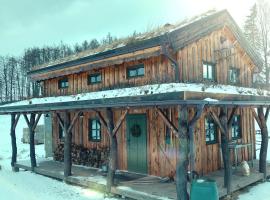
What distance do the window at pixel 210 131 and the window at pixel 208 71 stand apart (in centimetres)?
164

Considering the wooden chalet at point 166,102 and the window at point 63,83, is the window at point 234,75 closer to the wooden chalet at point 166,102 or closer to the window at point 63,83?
the wooden chalet at point 166,102

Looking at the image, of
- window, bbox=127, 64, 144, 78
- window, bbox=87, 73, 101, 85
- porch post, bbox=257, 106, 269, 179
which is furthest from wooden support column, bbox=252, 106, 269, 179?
window, bbox=87, 73, 101, 85

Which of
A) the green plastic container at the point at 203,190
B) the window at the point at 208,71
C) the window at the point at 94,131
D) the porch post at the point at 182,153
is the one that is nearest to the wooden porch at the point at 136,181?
the porch post at the point at 182,153

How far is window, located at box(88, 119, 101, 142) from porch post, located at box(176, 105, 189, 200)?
5907 millimetres

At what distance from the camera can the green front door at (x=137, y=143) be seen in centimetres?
1069

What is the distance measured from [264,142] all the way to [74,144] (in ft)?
25.6

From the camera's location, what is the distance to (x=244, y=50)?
14.0 metres

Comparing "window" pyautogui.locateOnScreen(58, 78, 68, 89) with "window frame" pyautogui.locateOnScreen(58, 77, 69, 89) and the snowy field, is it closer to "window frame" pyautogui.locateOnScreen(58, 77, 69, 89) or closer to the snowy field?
"window frame" pyautogui.locateOnScreen(58, 77, 69, 89)

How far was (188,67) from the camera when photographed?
10.7 metres

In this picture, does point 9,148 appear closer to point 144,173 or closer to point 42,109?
point 42,109

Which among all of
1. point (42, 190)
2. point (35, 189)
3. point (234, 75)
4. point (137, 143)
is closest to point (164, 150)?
point (137, 143)

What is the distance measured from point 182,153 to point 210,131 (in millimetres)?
4125

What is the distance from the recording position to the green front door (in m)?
10.7

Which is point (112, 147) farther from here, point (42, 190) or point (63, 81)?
point (63, 81)
